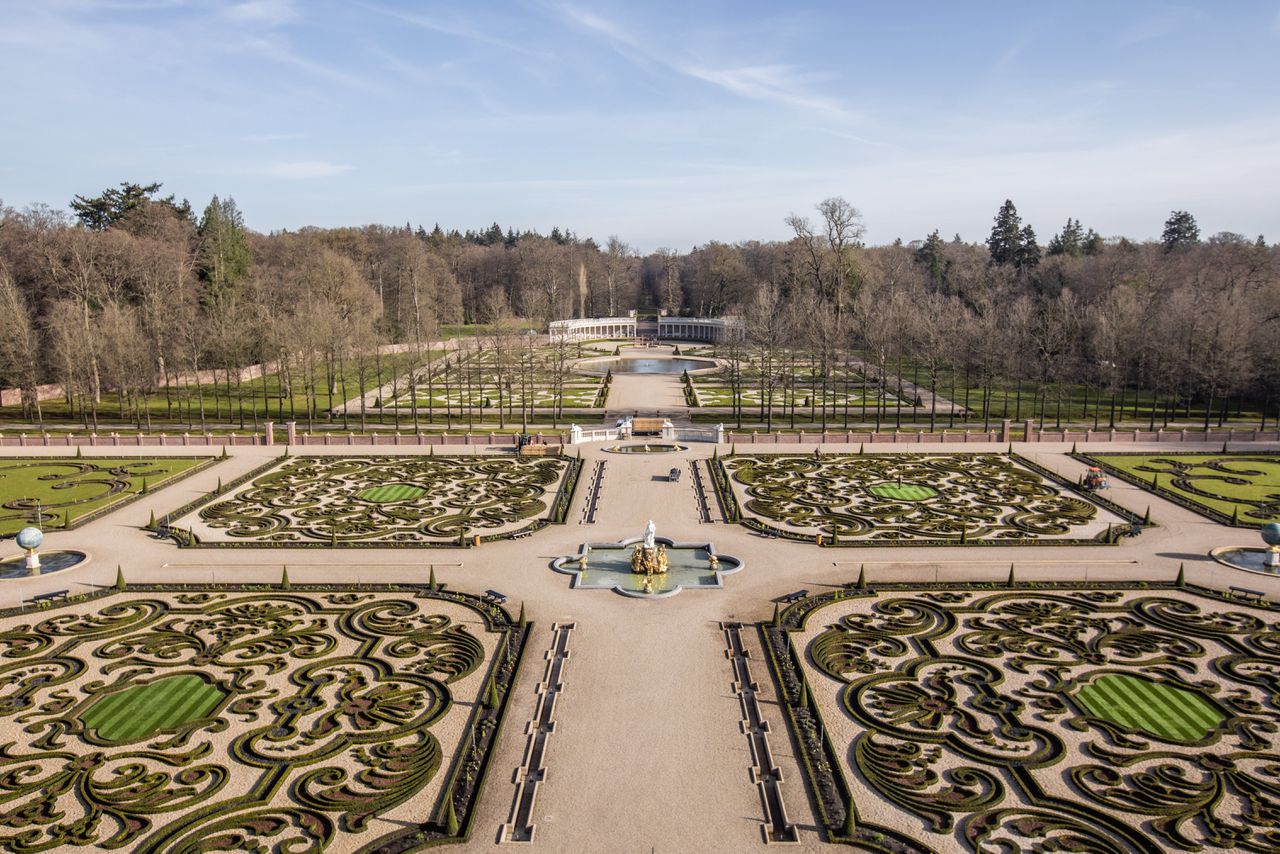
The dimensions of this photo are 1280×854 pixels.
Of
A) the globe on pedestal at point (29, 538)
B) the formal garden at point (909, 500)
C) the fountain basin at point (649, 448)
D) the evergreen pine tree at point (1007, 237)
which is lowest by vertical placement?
the formal garden at point (909, 500)

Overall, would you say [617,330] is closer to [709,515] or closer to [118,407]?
[118,407]

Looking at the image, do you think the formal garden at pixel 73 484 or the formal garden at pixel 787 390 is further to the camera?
the formal garden at pixel 787 390

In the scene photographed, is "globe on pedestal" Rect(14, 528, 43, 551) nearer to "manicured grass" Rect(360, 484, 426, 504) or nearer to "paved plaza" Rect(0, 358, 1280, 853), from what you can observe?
"paved plaza" Rect(0, 358, 1280, 853)

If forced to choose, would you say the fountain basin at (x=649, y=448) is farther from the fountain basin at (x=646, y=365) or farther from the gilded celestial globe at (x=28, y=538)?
the fountain basin at (x=646, y=365)

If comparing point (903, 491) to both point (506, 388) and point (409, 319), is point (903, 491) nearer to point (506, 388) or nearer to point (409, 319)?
point (506, 388)

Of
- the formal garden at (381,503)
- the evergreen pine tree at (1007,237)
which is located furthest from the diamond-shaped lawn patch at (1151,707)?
the evergreen pine tree at (1007,237)

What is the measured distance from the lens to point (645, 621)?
33406 mm

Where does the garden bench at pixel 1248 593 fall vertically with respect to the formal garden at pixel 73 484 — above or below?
below

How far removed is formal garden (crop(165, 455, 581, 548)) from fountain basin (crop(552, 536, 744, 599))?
516 cm

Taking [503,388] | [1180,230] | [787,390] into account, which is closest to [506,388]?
[503,388]

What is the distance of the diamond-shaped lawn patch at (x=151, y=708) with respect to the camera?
25484 millimetres

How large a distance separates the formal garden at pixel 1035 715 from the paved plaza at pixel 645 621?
576 millimetres

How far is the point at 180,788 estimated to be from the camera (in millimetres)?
22547

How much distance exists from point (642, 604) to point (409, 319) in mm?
100540
